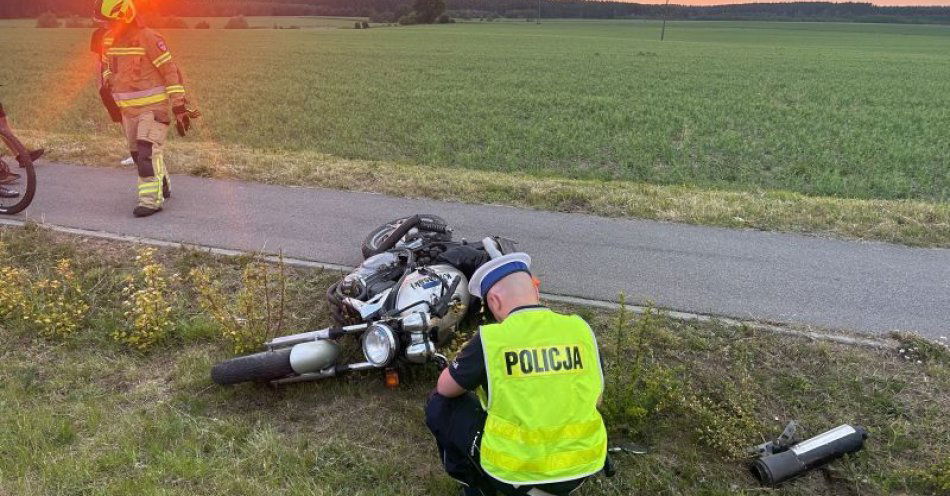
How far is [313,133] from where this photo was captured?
14625mm

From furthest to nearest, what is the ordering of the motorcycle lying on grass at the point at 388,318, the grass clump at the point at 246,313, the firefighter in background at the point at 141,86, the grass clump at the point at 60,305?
1. the firefighter in background at the point at 141,86
2. the grass clump at the point at 60,305
3. the grass clump at the point at 246,313
4. the motorcycle lying on grass at the point at 388,318

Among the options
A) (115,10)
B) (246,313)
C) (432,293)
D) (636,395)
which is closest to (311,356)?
(432,293)

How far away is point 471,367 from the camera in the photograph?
9.36 feet

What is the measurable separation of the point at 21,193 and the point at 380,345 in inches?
232

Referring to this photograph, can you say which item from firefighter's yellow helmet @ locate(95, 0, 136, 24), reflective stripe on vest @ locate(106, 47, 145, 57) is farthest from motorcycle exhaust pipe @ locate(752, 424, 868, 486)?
firefighter's yellow helmet @ locate(95, 0, 136, 24)

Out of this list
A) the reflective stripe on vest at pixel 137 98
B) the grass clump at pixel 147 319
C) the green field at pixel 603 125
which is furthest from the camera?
the green field at pixel 603 125

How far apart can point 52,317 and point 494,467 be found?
4049 mm

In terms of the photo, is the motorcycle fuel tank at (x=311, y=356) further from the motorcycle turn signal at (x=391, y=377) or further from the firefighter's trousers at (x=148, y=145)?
the firefighter's trousers at (x=148, y=145)

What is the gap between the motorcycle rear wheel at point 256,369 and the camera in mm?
4090

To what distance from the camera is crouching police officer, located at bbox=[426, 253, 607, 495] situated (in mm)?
2592

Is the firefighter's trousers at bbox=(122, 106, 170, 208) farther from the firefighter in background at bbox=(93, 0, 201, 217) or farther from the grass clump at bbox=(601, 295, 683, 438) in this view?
the grass clump at bbox=(601, 295, 683, 438)

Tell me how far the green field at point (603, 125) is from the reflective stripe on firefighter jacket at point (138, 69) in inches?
73.1

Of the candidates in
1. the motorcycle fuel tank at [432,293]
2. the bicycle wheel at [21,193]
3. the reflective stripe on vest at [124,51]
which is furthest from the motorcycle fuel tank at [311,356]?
the bicycle wheel at [21,193]

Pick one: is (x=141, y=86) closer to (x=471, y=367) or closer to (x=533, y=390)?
(x=471, y=367)
